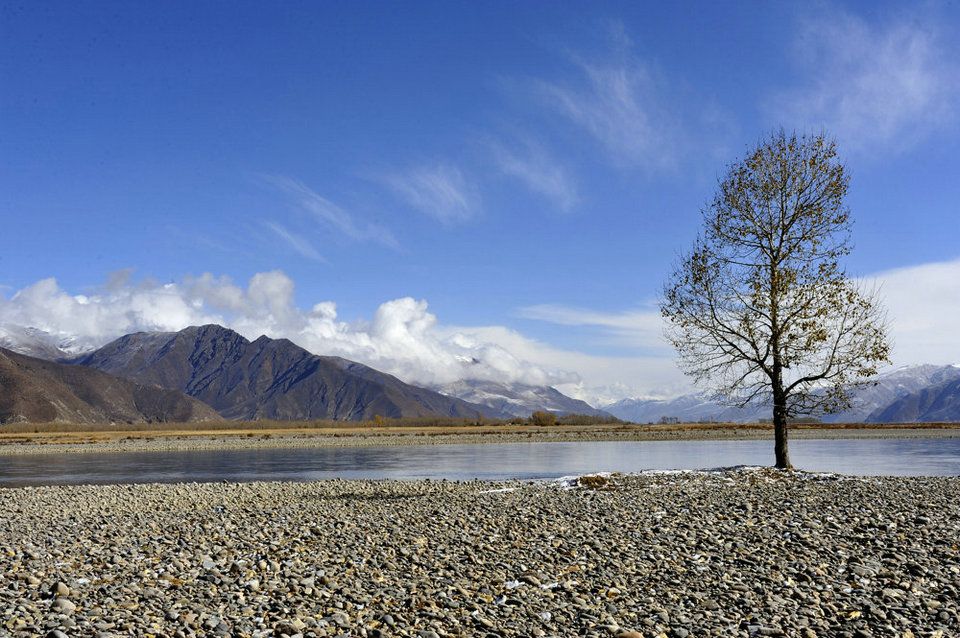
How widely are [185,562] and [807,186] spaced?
31.4 metres

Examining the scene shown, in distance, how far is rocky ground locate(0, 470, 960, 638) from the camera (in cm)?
1106

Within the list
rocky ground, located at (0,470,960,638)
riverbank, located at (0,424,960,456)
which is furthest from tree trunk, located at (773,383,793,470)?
riverbank, located at (0,424,960,456)

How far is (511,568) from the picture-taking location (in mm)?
14398

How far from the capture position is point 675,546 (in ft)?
52.3

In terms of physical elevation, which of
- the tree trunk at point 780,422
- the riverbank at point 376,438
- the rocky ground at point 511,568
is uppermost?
the tree trunk at point 780,422

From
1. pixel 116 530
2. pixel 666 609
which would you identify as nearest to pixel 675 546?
pixel 666 609

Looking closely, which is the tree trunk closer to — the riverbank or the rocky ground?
the rocky ground

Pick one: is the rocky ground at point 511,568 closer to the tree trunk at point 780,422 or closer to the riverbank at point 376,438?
the tree trunk at point 780,422

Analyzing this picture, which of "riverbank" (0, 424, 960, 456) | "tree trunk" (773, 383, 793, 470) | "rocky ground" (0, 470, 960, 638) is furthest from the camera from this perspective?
"riverbank" (0, 424, 960, 456)

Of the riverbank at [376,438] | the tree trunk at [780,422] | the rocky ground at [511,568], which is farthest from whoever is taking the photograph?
Answer: the riverbank at [376,438]

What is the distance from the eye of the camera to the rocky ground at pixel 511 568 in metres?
11.1

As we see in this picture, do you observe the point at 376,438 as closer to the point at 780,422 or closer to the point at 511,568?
the point at 780,422

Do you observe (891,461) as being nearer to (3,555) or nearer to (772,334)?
(772,334)

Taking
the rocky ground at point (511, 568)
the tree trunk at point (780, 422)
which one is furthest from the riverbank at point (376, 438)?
the rocky ground at point (511, 568)
